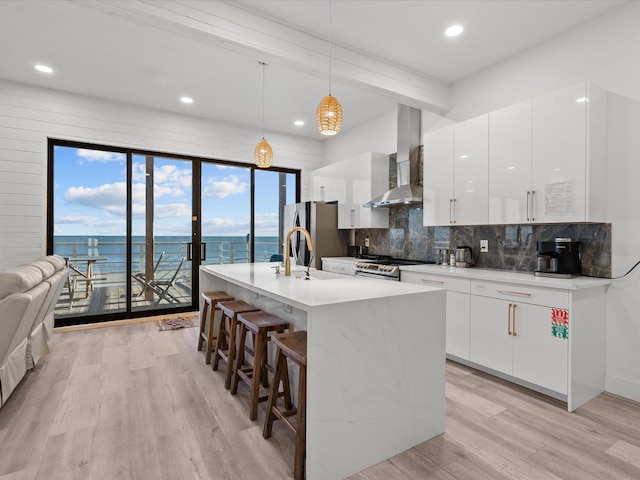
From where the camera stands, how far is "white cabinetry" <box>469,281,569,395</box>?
2.51 meters

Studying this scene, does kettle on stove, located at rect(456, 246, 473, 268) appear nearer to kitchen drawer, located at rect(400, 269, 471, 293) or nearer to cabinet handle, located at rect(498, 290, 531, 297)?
kitchen drawer, located at rect(400, 269, 471, 293)

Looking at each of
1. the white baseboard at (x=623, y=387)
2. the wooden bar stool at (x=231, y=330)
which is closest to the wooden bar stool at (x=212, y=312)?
the wooden bar stool at (x=231, y=330)

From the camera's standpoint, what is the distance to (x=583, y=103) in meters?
2.56

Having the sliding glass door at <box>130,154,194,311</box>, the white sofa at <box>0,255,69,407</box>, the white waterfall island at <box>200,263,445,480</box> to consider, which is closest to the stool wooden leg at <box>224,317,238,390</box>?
the white waterfall island at <box>200,263,445,480</box>

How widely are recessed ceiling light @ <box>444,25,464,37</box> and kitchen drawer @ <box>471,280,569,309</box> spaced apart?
217cm

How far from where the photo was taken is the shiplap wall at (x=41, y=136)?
4.09 m

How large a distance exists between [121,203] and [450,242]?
4438 millimetres

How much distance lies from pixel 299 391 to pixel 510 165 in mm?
2582

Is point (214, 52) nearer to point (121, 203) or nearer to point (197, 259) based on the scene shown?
point (121, 203)

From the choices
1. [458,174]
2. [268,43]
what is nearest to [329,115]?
[268,43]

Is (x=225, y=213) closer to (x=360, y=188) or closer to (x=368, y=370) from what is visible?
(x=360, y=188)

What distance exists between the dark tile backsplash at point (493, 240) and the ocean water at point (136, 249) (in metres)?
2.16

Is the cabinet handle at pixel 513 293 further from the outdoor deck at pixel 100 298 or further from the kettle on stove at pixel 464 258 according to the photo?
the outdoor deck at pixel 100 298

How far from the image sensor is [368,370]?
183 centimetres
